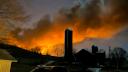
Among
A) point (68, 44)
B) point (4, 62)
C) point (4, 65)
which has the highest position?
point (68, 44)

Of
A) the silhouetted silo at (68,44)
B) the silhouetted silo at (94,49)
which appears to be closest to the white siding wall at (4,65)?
the silhouetted silo at (68,44)

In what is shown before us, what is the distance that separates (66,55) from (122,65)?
32.0m

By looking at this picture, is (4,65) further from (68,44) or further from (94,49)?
(94,49)

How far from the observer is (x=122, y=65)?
103625 mm

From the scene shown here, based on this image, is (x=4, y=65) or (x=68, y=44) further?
(x=68, y=44)

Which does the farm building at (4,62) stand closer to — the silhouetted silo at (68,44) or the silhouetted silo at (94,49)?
the silhouetted silo at (68,44)

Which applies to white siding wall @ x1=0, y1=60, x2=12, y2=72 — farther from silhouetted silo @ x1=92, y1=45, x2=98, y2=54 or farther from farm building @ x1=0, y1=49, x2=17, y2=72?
silhouetted silo @ x1=92, y1=45, x2=98, y2=54

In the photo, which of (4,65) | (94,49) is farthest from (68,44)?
(4,65)

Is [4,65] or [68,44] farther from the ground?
[68,44]

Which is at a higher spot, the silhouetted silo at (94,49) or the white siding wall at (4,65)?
the silhouetted silo at (94,49)

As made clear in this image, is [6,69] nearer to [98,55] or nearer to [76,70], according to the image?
[76,70]

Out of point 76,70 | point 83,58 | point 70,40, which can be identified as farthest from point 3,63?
point 83,58

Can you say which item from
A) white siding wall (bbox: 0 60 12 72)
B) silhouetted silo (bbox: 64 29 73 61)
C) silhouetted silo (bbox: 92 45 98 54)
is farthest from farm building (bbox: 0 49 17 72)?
silhouetted silo (bbox: 92 45 98 54)

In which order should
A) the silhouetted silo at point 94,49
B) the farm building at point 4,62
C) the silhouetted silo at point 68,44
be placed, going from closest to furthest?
1. the farm building at point 4,62
2. the silhouetted silo at point 68,44
3. the silhouetted silo at point 94,49
